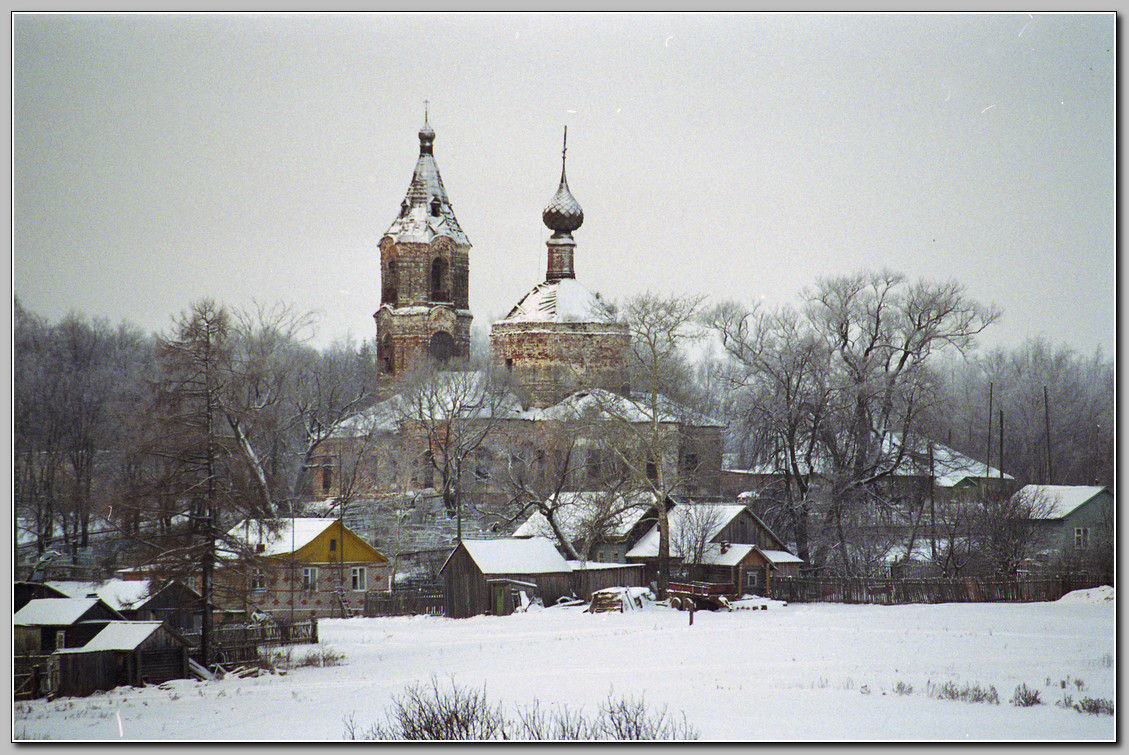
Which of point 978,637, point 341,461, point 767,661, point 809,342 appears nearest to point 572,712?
point 767,661

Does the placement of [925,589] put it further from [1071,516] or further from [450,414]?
[450,414]

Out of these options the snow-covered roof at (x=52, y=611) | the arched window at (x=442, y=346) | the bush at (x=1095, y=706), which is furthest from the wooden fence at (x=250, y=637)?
the arched window at (x=442, y=346)

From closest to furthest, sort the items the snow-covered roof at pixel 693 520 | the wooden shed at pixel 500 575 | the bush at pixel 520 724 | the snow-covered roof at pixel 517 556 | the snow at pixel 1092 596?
1. the bush at pixel 520 724
2. the snow at pixel 1092 596
3. the wooden shed at pixel 500 575
4. the snow-covered roof at pixel 517 556
5. the snow-covered roof at pixel 693 520

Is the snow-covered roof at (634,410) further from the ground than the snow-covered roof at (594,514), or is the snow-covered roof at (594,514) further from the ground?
the snow-covered roof at (634,410)

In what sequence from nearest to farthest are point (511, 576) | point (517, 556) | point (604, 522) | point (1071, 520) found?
point (1071, 520) → point (511, 576) → point (517, 556) → point (604, 522)

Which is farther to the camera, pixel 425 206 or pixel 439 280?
pixel 439 280

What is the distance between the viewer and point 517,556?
22.5m

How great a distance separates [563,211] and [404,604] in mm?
10174

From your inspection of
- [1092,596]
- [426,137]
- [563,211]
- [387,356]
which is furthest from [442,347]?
[1092,596]

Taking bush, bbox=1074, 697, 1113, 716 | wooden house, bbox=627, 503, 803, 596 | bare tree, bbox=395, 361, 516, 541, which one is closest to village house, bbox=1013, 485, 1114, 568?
bush, bbox=1074, 697, 1113, 716

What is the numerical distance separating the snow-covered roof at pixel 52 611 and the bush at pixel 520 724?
4.43 metres

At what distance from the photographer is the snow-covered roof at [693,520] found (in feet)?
77.7

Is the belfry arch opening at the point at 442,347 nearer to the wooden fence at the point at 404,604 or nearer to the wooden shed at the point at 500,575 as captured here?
the wooden fence at the point at 404,604

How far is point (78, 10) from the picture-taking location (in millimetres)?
12008
